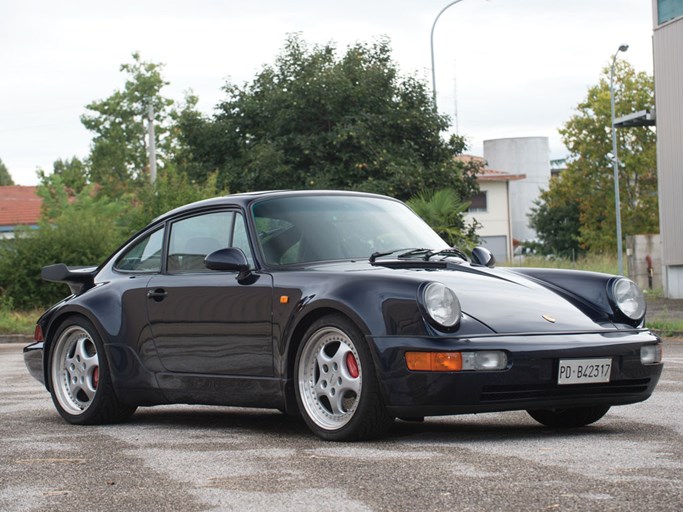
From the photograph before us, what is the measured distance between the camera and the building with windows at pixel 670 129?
3189 cm

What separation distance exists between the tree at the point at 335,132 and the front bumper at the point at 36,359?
3264cm

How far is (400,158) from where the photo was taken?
43.5m

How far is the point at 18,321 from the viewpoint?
29.3m

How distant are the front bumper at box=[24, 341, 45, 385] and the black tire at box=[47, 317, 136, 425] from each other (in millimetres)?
124

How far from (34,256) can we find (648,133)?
45.9m

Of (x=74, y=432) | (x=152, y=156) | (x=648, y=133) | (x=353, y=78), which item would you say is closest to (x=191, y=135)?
(x=152, y=156)

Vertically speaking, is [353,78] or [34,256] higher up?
[353,78]

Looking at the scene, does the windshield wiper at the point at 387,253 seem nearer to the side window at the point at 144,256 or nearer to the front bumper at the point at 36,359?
the side window at the point at 144,256

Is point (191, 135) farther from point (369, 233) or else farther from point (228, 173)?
point (369, 233)

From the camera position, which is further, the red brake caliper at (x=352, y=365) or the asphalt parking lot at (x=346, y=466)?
the red brake caliper at (x=352, y=365)

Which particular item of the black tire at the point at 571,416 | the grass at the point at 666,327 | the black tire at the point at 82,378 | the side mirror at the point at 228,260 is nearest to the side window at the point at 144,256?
the black tire at the point at 82,378

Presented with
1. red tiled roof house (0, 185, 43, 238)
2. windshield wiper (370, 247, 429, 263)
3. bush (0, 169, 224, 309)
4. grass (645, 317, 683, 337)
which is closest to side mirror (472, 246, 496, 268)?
windshield wiper (370, 247, 429, 263)

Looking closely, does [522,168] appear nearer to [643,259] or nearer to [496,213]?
[496,213]

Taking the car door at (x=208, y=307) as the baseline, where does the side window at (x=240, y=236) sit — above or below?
above
